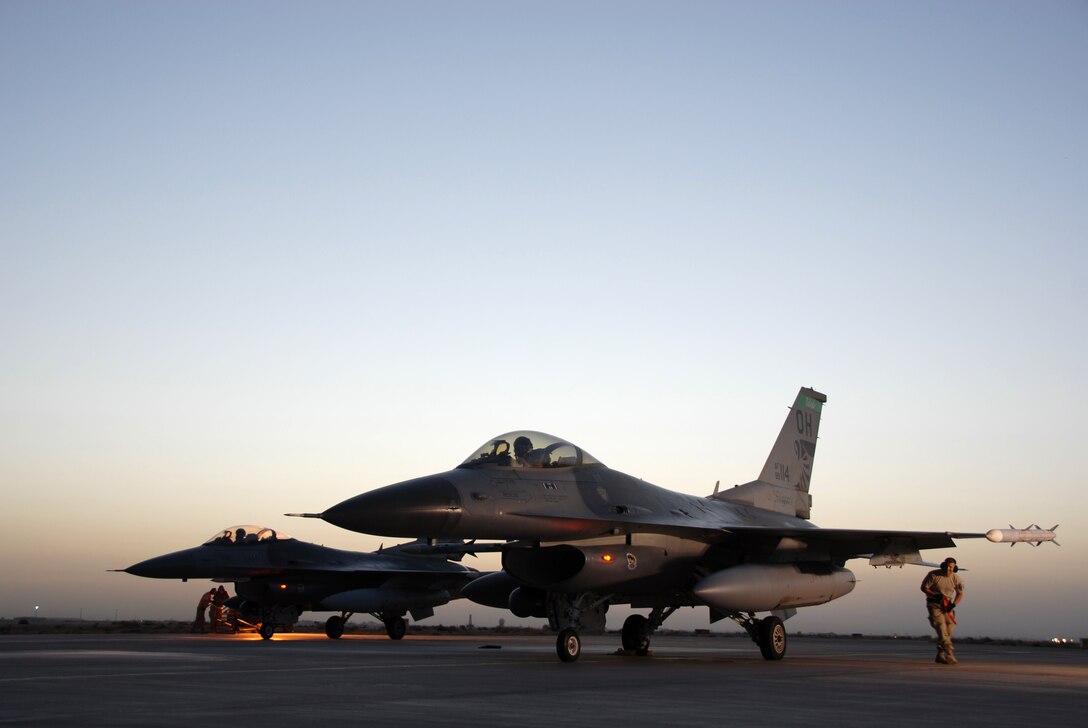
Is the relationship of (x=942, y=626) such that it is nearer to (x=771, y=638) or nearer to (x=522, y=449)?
(x=771, y=638)

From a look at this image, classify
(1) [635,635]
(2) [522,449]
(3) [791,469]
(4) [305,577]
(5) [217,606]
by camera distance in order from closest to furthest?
(2) [522,449], (1) [635,635], (3) [791,469], (4) [305,577], (5) [217,606]

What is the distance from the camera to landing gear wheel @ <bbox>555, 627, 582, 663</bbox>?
12789mm

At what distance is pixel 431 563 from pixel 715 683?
1561 centimetres

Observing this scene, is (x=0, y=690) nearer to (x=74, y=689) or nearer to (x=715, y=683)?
(x=74, y=689)

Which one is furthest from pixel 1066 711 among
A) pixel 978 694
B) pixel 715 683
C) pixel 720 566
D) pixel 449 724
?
pixel 720 566

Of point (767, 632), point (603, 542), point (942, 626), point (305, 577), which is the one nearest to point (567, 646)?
point (603, 542)

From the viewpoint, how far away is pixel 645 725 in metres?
6.03

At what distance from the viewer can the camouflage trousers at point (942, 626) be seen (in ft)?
47.5

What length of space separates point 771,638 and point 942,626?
2.28 m

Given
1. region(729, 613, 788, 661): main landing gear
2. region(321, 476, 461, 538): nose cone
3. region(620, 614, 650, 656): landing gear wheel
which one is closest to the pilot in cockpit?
region(321, 476, 461, 538): nose cone

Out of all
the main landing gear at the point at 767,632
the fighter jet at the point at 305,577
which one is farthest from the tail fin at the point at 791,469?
the fighter jet at the point at 305,577

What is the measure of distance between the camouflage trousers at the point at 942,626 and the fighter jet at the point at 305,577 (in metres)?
10.0

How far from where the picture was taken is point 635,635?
15961 millimetres

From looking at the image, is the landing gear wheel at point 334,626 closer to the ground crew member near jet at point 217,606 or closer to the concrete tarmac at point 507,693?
the ground crew member near jet at point 217,606
